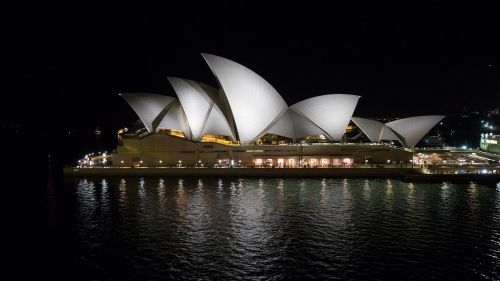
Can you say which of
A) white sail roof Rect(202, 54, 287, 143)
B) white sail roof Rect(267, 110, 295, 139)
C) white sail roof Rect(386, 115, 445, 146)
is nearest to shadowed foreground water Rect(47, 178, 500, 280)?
white sail roof Rect(202, 54, 287, 143)

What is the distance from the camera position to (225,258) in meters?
18.6

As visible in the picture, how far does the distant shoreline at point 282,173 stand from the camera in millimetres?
38875

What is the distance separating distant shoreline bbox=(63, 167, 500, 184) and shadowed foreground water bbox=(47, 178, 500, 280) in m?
4.56

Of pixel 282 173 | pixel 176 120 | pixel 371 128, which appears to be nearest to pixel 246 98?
pixel 282 173

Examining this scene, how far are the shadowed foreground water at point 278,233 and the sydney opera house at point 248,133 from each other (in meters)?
11.6

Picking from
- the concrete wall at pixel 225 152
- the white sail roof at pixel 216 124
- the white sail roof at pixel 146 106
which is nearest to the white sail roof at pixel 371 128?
the concrete wall at pixel 225 152

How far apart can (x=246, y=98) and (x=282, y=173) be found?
26.5 feet

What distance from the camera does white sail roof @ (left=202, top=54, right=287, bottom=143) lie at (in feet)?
141

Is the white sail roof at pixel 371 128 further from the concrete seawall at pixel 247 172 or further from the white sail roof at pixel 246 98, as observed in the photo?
the white sail roof at pixel 246 98

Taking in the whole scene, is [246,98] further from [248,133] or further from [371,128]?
[371,128]

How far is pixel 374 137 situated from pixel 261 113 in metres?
12.9

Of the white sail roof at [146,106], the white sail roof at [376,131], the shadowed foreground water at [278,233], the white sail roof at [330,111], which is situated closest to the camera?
the shadowed foreground water at [278,233]

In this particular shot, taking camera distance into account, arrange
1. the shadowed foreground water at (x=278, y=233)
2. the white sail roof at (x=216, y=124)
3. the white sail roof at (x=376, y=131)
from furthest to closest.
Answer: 1. the white sail roof at (x=376, y=131)
2. the white sail roof at (x=216, y=124)
3. the shadowed foreground water at (x=278, y=233)

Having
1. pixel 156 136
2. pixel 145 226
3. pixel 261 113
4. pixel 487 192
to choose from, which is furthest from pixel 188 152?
pixel 487 192
